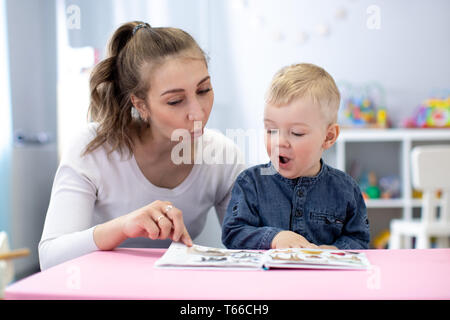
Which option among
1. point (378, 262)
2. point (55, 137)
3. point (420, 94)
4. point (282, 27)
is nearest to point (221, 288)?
point (378, 262)

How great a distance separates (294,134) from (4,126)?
198 centimetres

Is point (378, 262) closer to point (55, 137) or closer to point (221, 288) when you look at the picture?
point (221, 288)

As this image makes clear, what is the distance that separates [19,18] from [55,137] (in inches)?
31.0

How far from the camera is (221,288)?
60 centimetres

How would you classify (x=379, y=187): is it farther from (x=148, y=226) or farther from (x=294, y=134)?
(x=148, y=226)

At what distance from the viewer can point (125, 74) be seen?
1.22 meters

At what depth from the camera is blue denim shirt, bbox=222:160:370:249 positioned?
3.48 feet

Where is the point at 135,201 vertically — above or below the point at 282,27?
below

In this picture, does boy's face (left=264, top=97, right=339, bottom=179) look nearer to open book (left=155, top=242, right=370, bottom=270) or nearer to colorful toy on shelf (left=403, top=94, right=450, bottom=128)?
open book (left=155, top=242, right=370, bottom=270)

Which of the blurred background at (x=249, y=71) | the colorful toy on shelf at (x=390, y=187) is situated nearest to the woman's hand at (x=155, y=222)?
the blurred background at (x=249, y=71)

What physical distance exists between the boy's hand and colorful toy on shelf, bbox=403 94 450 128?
286 centimetres

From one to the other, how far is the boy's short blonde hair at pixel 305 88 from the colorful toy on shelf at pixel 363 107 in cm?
249

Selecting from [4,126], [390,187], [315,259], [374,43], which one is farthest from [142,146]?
[374,43]

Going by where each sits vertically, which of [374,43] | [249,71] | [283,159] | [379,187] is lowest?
[379,187]
